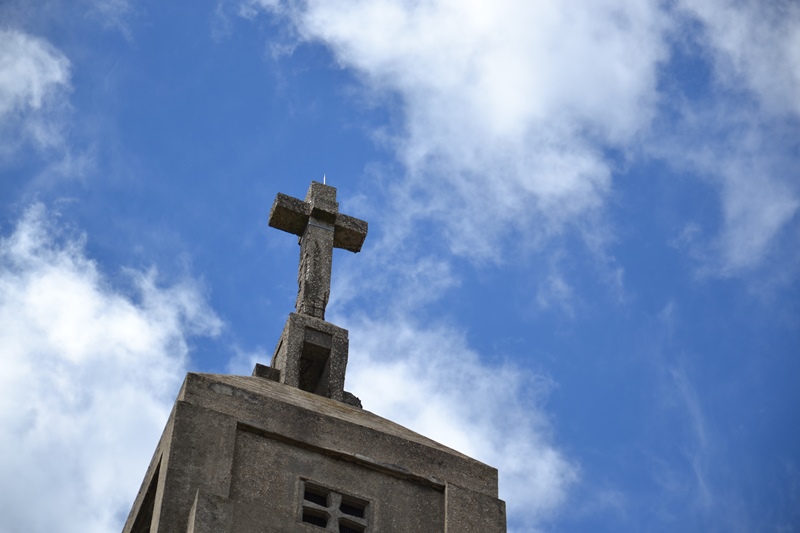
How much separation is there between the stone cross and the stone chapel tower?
2.68 meters

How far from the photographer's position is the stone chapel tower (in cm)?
2291

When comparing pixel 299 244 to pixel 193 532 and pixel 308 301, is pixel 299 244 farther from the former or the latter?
pixel 193 532

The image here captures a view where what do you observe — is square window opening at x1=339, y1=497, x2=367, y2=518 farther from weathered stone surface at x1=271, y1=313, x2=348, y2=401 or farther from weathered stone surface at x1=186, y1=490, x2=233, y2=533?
weathered stone surface at x1=271, y1=313, x2=348, y2=401

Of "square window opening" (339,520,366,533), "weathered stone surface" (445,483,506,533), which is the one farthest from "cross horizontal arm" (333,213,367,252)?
"square window opening" (339,520,366,533)

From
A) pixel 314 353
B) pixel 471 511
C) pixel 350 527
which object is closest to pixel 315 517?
pixel 350 527

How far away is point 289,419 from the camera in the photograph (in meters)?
24.3

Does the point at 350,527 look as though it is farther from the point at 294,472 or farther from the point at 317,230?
the point at 317,230

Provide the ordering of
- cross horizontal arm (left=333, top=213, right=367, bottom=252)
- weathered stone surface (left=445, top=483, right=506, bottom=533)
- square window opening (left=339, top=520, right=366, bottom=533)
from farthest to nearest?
cross horizontal arm (left=333, top=213, right=367, bottom=252)
weathered stone surface (left=445, top=483, right=506, bottom=533)
square window opening (left=339, top=520, right=366, bottom=533)

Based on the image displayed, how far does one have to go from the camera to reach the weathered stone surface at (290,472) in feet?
75.1

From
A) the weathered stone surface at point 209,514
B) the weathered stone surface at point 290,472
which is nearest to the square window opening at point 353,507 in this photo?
the weathered stone surface at point 290,472

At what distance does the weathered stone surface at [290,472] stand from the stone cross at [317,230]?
3.45 metres

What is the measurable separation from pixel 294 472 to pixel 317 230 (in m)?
6.51

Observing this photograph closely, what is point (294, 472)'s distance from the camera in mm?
23781

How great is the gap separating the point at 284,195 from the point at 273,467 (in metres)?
6.99
